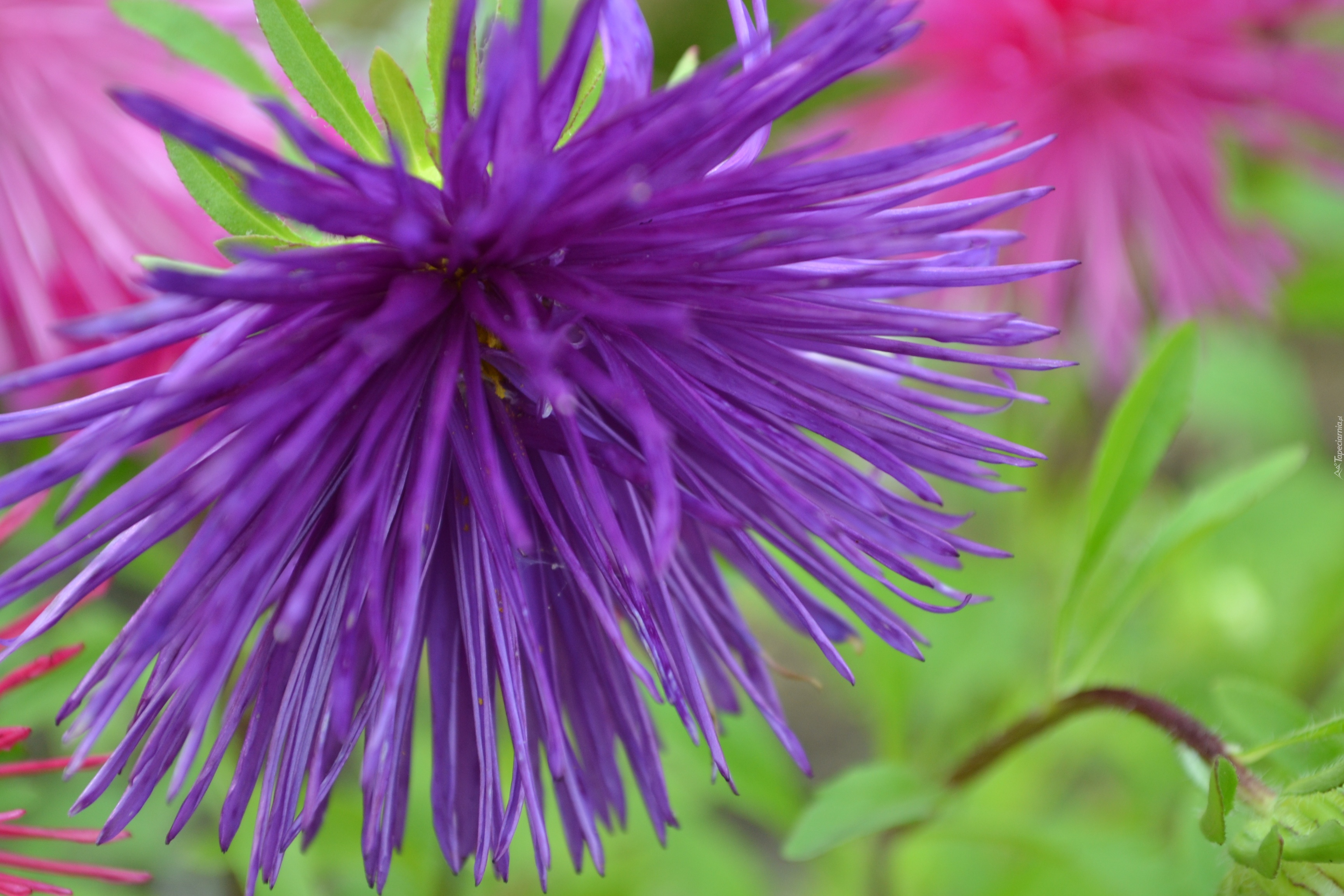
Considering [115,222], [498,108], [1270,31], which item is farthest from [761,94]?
[1270,31]

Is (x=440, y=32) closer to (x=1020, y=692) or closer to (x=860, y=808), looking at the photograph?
(x=860, y=808)

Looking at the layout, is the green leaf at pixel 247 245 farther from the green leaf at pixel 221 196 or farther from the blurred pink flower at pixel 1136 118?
the blurred pink flower at pixel 1136 118

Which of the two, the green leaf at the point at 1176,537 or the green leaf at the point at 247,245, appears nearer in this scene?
the green leaf at the point at 247,245

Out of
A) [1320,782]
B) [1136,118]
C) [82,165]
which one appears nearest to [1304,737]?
[1320,782]

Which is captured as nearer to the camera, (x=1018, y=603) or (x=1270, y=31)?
(x=1270, y=31)

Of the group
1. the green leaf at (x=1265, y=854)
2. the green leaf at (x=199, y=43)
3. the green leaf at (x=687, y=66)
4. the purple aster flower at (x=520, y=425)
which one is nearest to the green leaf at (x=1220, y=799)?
the green leaf at (x=1265, y=854)

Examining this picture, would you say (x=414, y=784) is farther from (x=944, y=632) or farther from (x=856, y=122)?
(x=856, y=122)
